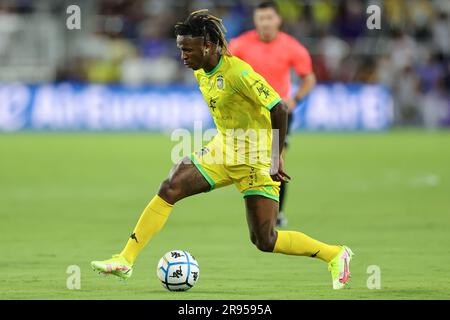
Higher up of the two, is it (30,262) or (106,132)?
(106,132)

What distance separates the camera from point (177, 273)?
9219 millimetres

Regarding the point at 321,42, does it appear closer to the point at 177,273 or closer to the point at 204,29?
the point at 204,29

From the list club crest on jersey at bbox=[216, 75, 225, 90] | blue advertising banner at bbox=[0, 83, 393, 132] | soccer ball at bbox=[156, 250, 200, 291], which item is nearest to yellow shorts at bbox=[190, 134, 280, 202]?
club crest on jersey at bbox=[216, 75, 225, 90]

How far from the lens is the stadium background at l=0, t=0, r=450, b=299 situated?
34.8ft

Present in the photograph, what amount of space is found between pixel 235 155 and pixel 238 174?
0.17 m

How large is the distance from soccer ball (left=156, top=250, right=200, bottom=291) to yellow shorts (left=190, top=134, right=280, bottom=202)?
71 cm

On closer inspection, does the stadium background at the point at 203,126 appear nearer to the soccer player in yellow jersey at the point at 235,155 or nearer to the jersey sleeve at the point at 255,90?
the soccer player in yellow jersey at the point at 235,155

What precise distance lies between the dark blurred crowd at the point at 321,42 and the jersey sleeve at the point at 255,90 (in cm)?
2020

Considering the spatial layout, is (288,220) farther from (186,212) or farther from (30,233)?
(30,233)

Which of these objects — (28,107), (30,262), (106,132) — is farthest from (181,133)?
(30,262)
